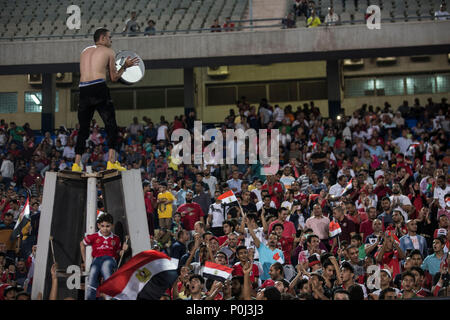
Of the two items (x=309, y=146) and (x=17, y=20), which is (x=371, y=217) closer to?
(x=309, y=146)

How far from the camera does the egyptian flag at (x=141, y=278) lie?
271 inches

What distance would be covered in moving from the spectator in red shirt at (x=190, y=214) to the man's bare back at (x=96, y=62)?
5558 millimetres

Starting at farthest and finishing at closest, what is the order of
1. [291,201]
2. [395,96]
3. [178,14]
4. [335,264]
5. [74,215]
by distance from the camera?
[395,96], [178,14], [291,201], [335,264], [74,215]

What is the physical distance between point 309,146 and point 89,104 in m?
9.86

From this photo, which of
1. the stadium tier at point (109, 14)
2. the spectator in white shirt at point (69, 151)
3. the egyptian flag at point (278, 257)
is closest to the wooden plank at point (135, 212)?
the egyptian flag at point (278, 257)

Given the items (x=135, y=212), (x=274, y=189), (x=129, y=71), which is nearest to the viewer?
(x=135, y=212)

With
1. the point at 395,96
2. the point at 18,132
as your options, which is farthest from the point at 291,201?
the point at 395,96

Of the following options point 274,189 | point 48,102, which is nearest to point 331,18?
point 274,189

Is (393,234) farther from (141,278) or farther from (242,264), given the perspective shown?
(141,278)

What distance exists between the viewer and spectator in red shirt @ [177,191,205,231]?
43.4ft

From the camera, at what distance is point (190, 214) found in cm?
1327

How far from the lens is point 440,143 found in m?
17.1

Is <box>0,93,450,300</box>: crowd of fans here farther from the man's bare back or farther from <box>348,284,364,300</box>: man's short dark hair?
the man's bare back

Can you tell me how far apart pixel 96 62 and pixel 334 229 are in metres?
5.16
